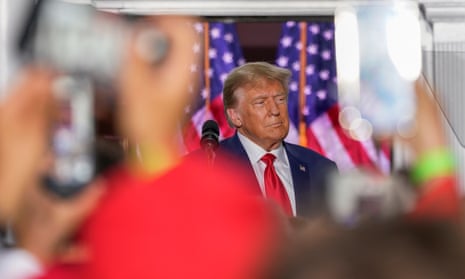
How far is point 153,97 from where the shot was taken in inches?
23.4

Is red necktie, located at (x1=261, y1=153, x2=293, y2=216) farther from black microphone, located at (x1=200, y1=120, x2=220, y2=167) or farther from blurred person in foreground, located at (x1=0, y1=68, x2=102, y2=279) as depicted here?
blurred person in foreground, located at (x1=0, y1=68, x2=102, y2=279)

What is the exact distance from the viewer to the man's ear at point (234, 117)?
208 cm

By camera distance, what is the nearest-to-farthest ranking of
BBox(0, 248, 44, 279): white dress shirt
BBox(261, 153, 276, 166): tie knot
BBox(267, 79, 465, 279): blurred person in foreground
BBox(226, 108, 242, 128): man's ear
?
BBox(267, 79, 465, 279): blurred person in foreground
BBox(0, 248, 44, 279): white dress shirt
BBox(261, 153, 276, 166): tie knot
BBox(226, 108, 242, 128): man's ear

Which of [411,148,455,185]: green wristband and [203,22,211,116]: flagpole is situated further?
[203,22,211,116]: flagpole

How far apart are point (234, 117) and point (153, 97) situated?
59.2 inches

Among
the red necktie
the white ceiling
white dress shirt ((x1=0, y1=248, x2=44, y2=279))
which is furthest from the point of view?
the white ceiling

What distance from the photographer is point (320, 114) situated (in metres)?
4.89

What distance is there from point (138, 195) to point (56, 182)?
17 cm

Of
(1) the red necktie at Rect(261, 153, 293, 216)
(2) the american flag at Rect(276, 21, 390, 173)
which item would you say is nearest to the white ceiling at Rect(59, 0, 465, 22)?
(2) the american flag at Rect(276, 21, 390, 173)

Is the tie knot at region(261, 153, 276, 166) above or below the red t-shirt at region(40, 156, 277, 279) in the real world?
below

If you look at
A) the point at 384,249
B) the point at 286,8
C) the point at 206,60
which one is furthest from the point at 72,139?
the point at 286,8

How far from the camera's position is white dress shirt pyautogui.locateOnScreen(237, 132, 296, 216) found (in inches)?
72.9

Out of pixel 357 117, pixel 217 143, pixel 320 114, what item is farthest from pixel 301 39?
pixel 357 117

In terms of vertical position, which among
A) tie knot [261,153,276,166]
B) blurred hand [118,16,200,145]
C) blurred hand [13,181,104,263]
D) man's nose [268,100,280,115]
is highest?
blurred hand [118,16,200,145]
